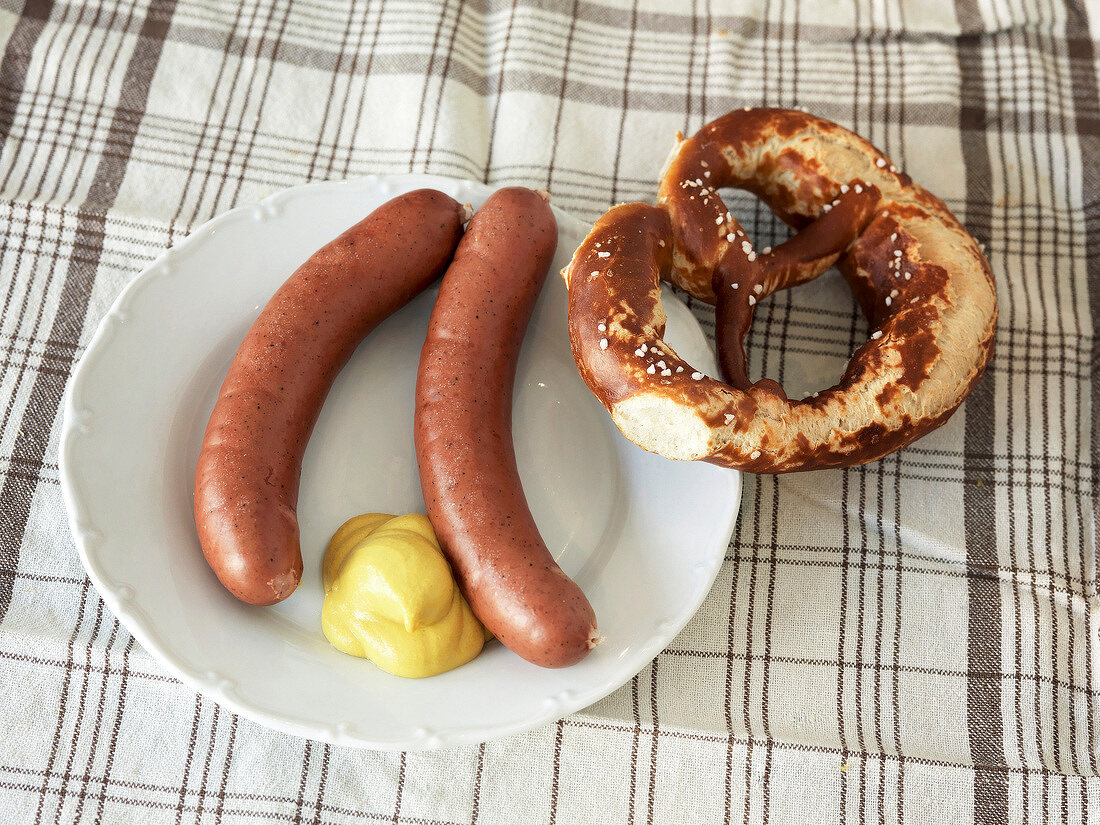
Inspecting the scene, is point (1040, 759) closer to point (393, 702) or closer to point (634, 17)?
point (393, 702)

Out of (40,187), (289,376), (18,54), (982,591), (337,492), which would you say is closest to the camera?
(289,376)

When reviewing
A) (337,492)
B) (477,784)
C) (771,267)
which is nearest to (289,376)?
(337,492)

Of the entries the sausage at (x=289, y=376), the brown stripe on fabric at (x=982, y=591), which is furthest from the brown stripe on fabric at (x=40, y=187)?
the brown stripe on fabric at (x=982, y=591)

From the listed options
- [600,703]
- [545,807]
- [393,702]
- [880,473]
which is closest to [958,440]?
[880,473]

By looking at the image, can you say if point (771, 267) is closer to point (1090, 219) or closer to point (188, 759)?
point (1090, 219)

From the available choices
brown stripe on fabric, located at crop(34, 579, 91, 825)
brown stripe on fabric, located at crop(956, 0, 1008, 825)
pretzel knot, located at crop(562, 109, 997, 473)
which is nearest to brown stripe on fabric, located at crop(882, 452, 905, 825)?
brown stripe on fabric, located at crop(956, 0, 1008, 825)

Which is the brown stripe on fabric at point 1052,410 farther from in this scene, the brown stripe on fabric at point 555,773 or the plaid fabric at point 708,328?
the brown stripe on fabric at point 555,773

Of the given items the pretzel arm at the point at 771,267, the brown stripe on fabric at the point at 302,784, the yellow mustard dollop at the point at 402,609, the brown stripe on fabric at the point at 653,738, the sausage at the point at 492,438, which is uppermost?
the pretzel arm at the point at 771,267
